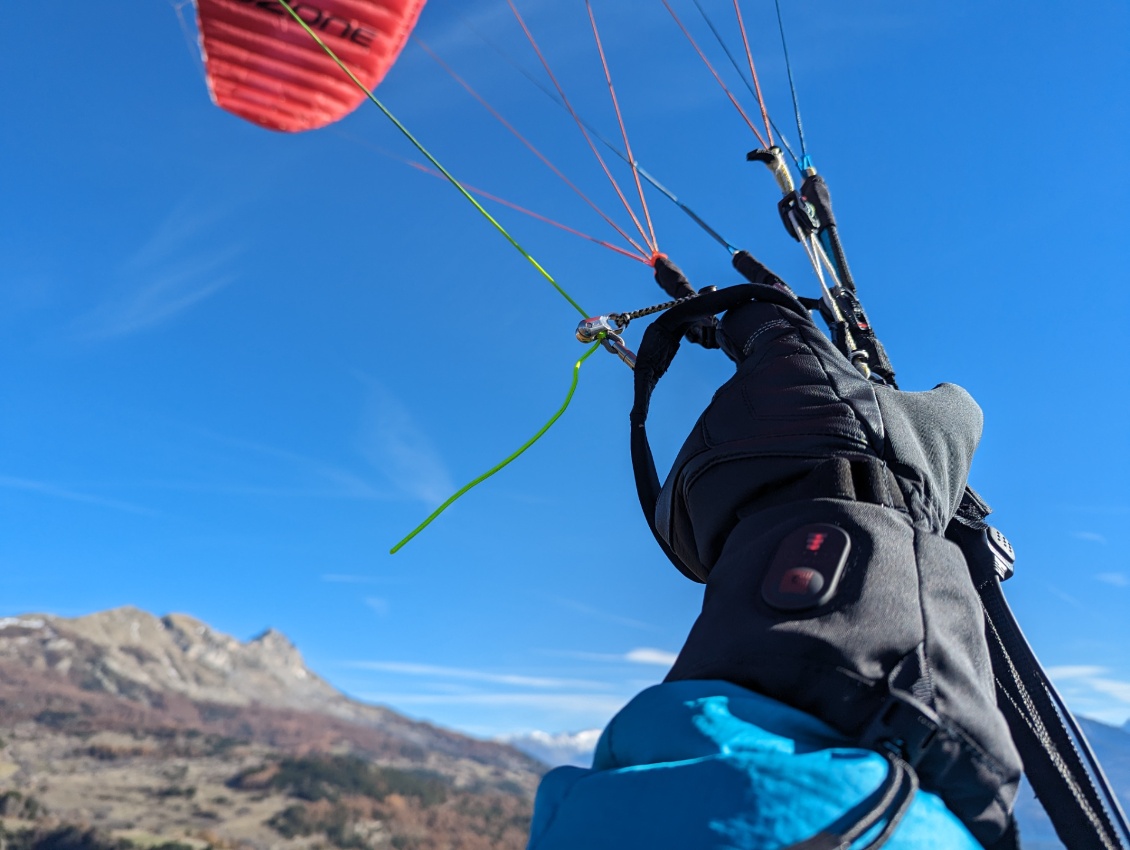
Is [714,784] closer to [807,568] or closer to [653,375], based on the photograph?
[807,568]

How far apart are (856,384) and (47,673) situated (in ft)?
411

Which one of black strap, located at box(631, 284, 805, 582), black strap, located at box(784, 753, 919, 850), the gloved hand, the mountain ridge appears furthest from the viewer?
the mountain ridge

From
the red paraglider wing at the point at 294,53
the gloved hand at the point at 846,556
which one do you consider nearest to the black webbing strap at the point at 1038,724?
the gloved hand at the point at 846,556

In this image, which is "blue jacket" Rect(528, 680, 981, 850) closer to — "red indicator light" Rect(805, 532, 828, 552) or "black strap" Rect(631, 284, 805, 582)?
"red indicator light" Rect(805, 532, 828, 552)

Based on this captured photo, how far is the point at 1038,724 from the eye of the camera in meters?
1.52

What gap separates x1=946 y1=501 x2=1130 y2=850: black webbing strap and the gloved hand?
133mm

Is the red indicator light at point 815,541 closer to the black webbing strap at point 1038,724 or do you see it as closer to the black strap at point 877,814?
the black strap at point 877,814

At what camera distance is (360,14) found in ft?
28.3

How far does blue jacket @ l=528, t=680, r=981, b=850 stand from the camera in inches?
37.0

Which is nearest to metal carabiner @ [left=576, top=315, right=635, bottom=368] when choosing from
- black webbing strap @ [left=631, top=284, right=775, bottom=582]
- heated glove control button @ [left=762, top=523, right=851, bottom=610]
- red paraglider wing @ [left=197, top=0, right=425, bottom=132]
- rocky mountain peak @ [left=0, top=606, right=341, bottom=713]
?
black webbing strap @ [left=631, top=284, right=775, bottom=582]

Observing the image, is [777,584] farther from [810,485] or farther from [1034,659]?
[1034,659]

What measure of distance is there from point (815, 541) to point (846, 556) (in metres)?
0.05

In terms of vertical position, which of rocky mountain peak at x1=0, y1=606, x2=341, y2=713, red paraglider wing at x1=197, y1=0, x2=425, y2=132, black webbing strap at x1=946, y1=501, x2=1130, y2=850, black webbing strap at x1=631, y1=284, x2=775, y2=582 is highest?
rocky mountain peak at x1=0, y1=606, x2=341, y2=713

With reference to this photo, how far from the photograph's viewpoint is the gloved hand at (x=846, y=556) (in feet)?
3.71
